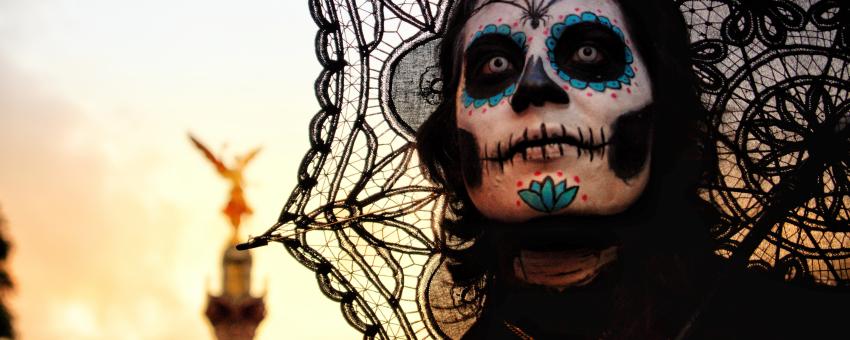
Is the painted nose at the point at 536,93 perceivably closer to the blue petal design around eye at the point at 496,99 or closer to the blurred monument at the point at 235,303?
the blue petal design around eye at the point at 496,99

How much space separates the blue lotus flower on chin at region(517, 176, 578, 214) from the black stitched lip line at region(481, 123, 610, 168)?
0.07 metres

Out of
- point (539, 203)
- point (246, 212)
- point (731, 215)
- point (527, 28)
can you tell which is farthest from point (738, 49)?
point (246, 212)

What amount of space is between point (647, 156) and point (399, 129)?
0.96 metres

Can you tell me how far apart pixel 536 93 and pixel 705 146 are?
24.5 inches

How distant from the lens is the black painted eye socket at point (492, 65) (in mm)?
2613

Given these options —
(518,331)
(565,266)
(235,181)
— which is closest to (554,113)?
(565,266)

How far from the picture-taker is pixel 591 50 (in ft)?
8.46

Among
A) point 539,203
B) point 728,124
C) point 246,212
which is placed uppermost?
point 246,212

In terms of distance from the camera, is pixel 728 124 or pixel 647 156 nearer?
pixel 647 156

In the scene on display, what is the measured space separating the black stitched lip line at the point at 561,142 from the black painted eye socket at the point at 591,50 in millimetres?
190

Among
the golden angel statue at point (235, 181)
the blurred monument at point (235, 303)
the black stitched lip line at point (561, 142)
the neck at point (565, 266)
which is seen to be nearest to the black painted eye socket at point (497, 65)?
the black stitched lip line at point (561, 142)

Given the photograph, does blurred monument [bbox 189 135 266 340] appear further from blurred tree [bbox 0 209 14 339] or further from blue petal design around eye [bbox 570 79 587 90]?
blue petal design around eye [bbox 570 79 587 90]

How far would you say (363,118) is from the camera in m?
3.22

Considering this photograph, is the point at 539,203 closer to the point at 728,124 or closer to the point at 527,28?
the point at 527,28
